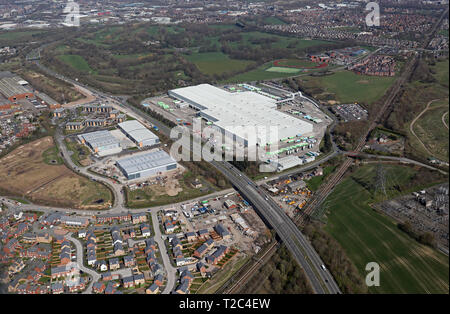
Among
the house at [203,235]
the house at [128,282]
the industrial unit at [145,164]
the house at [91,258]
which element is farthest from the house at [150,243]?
the industrial unit at [145,164]

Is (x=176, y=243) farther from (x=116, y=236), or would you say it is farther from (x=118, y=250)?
(x=116, y=236)

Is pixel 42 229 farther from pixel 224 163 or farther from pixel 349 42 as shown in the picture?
pixel 349 42

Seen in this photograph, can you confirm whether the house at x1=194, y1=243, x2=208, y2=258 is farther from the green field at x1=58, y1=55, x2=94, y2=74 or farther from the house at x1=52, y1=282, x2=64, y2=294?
the green field at x1=58, y1=55, x2=94, y2=74

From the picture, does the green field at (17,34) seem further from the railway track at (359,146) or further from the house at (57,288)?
the house at (57,288)

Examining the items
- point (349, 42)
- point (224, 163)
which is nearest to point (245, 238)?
point (224, 163)

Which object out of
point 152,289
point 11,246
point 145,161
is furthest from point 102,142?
point 152,289

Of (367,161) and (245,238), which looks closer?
(245,238)
